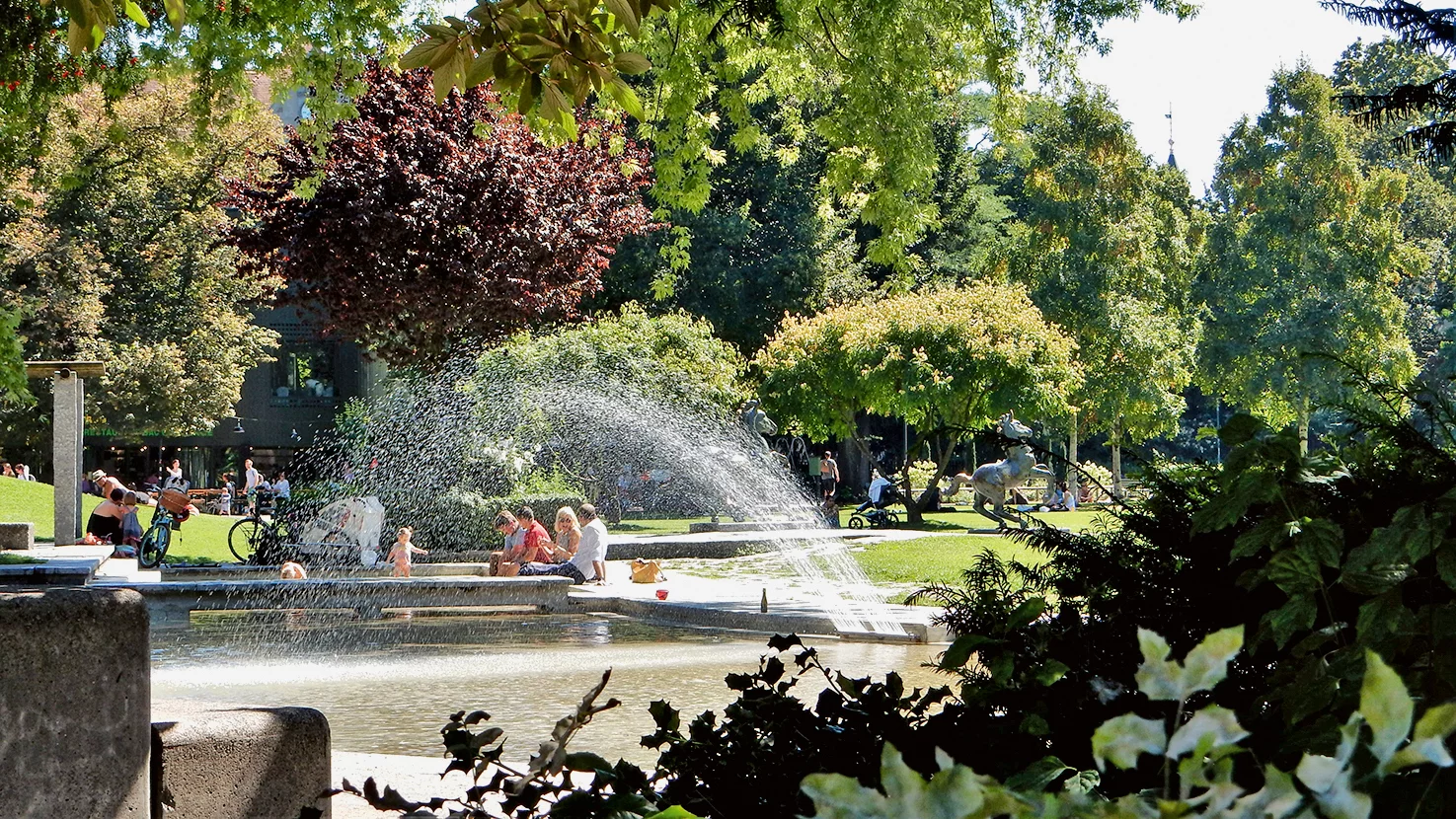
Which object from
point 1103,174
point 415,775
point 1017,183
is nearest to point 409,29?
point 415,775

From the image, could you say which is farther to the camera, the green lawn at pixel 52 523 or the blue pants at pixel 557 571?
the green lawn at pixel 52 523

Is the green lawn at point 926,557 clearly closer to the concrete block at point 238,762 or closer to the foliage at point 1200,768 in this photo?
the concrete block at point 238,762

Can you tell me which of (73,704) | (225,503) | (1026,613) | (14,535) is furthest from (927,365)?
(1026,613)

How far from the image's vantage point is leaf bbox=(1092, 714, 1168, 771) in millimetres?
972

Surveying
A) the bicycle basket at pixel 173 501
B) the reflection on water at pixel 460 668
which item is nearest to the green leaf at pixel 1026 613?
the reflection on water at pixel 460 668

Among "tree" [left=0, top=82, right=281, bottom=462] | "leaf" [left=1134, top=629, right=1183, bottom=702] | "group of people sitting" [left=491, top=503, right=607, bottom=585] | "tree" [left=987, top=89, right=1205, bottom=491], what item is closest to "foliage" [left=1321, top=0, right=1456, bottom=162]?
"leaf" [left=1134, top=629, right=1183, bottom=702]

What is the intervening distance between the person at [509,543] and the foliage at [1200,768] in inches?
603

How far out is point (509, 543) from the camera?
54.9 ft

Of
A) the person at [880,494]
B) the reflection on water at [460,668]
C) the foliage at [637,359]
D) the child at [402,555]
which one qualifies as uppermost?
the foliage at [637,359]

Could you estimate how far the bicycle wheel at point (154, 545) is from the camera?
19234 mm

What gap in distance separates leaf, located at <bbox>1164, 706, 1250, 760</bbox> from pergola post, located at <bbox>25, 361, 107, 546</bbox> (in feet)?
68.4

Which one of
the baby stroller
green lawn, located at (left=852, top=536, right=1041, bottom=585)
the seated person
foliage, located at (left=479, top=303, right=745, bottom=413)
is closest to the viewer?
green lawn, located at (left=852, top=536, right=1041, bottom=585)

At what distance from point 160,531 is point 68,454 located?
2554mm

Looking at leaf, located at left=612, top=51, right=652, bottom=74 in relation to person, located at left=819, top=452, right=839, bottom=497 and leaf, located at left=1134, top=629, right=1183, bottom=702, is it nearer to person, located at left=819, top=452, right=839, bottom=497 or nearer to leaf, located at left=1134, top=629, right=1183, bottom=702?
leaf, located at left=1134, top=629, right=1183, bottom=702
